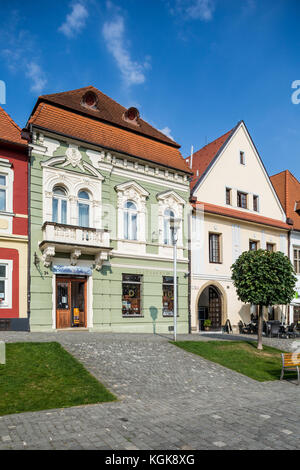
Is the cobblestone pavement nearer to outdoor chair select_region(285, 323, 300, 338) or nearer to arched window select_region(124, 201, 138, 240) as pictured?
arched window select_region(124, 201, 138, 240)

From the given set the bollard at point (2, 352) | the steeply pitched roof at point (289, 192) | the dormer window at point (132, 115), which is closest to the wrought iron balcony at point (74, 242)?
the bollard at point (2, 352)

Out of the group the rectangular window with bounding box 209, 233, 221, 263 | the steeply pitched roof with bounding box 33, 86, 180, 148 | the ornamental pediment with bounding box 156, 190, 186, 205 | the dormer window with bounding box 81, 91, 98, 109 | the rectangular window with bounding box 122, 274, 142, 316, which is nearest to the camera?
the steeply pitched roof with bounding box 33, 86, 180, 148

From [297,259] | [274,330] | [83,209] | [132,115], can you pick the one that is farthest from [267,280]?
[297,259]

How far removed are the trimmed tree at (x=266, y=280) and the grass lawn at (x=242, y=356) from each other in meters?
0.99

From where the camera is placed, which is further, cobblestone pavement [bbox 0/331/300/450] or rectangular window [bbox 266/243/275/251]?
rectangular window [bbox 266/243/275/251]

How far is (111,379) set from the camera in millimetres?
11047

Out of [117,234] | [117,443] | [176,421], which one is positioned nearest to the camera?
[117,443]

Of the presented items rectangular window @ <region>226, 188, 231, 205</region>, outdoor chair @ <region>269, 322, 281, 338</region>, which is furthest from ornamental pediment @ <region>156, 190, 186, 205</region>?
outdoor chair @ <region>269, 322, 281, 338</region>

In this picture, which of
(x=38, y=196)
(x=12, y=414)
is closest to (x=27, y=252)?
(x=38, y=196)

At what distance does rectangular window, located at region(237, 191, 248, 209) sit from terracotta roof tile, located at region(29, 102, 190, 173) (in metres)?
5.76

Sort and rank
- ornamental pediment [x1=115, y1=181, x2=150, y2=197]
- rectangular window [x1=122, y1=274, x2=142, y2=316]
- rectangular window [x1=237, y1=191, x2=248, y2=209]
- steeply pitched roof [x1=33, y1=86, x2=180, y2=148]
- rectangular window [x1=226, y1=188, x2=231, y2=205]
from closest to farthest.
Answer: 1. steeply pitched roof [x1=33, y1=86, x2=180, y2=148]
2. rectangular window [x1=122, y1=274, x2=142, y2=316]
3. ornamental pediment [x1=115, y1=181, x2=150, y2=197]
4. rectangular window [x1=226, y1=188, x2=231, y2=205]
5. rectangular window [x1=237, y1=191, x2=248, y2=209]

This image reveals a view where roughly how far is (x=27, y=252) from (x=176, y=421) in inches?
461

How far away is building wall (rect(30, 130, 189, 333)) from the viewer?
17.8 m
